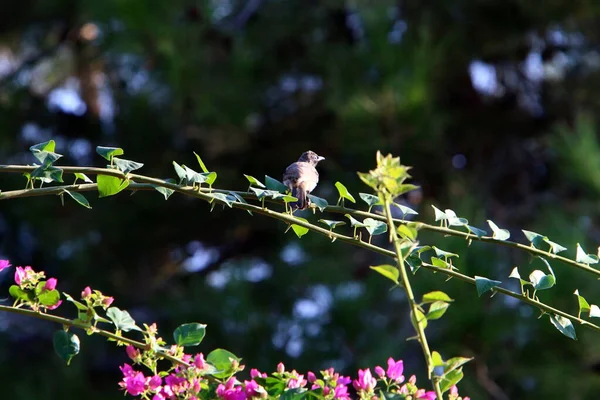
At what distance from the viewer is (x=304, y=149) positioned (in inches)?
180

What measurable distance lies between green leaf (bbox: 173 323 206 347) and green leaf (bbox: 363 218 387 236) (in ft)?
0.84

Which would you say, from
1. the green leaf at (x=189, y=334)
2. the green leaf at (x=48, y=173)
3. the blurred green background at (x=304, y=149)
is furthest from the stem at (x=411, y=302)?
the blurred green background at (x=304, y=149)

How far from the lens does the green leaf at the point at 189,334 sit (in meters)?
1.18

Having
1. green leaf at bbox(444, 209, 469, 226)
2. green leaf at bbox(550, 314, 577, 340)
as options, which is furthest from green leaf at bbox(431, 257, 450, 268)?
green leaf at bbox(550, 314, 577, 340)

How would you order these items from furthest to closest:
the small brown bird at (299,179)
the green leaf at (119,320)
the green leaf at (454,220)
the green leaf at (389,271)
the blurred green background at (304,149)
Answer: the blurred green background at (304,149) < the small brown bird at (299,179) < the green leaf at (454,220) < the green leaf at (119,320) < the green leaf at (389,271)

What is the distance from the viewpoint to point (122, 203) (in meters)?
4.75

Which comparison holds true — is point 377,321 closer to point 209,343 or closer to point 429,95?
point 209,343

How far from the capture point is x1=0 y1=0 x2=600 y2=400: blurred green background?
3846 mm

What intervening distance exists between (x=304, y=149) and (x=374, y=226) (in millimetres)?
3304

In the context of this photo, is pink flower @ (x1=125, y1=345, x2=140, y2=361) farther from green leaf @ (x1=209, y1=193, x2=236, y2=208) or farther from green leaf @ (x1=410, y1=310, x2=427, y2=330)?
green leaf @ (x1=410, y1=310, x2=427, y2=330)

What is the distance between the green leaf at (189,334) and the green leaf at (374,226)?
0.26 m

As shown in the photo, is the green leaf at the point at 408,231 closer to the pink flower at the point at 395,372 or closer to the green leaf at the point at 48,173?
the pink flower at the point at 395,372

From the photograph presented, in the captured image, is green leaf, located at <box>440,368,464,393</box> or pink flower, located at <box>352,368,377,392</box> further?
pink flower, located at <box>352,368,377,392</box>

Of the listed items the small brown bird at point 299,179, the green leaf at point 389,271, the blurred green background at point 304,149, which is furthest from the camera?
the blurred green background at point 304,149
